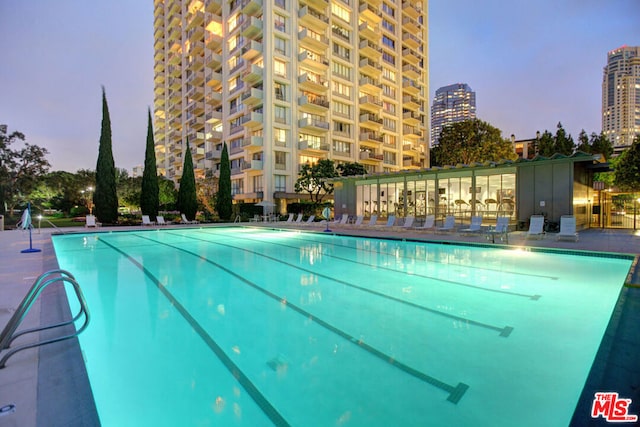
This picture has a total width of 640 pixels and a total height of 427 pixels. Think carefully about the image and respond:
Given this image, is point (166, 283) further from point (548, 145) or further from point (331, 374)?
point (548, 145)

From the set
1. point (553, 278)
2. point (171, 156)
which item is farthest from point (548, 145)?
point (171, 156)

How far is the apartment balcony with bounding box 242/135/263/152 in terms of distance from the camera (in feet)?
109

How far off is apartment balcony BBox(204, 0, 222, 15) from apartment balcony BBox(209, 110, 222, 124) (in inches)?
504

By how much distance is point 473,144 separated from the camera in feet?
117

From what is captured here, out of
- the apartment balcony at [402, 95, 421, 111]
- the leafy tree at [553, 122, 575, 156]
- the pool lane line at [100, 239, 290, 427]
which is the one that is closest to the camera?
the pool lane line at [100, 239, 290, 427]

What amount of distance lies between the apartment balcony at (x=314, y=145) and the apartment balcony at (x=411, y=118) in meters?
18.3

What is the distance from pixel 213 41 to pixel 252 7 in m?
9.12

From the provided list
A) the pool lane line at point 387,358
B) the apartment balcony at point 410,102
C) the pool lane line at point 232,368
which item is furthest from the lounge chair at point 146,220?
the apartment balcony at point 410,102

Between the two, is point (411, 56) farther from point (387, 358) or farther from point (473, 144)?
point (387, 358)

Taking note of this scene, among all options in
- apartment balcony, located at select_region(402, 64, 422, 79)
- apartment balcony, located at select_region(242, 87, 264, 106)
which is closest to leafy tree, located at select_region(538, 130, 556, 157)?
apartment balcony, located at select_region(402, 64, 422, 79)

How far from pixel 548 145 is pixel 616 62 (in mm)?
182385

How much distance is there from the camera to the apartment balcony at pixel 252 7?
34.6 metres

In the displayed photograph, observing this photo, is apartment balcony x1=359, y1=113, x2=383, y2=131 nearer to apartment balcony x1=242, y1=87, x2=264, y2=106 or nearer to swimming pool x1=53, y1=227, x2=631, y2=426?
apartment balcony x1=242, y1=87, x2=264, y2=106

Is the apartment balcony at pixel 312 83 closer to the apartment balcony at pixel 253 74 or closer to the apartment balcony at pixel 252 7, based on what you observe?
the apartment balcony at pixel 253 74
